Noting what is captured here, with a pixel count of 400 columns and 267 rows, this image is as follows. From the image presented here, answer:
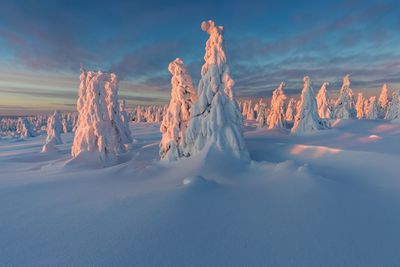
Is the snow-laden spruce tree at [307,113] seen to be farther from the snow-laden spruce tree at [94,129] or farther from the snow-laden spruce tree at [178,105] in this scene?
the snow-laden spruce tree at [94,129]

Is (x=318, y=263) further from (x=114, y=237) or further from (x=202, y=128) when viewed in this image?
(x=202, y=128)

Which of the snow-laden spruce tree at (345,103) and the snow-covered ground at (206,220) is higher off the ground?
the snow-laden spruce tree at (345,103)

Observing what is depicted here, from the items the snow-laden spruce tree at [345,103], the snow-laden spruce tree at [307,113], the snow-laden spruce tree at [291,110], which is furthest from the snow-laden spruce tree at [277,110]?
the snow-laden spruce tree at [291,110]

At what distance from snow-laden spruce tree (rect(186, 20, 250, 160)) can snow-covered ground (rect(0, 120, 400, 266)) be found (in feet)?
8.20

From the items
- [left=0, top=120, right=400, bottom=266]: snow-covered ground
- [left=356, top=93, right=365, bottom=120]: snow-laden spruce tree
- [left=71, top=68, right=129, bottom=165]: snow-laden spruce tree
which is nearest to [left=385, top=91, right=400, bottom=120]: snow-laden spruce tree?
[left=356, top=93, right=365, bottom=120]: snow-laden spruce tree

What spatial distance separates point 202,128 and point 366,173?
11.0 metres

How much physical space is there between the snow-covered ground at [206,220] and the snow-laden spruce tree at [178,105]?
455 centimetres

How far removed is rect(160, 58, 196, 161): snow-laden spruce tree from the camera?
17953 millimetres

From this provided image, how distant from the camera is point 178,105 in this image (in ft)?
59.9

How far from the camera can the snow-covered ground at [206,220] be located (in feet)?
18.4

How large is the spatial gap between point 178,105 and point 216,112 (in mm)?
3652

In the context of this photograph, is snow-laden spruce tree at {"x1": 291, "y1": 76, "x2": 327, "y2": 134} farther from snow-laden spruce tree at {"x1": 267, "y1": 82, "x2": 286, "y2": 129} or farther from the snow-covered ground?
the snow-covered ground

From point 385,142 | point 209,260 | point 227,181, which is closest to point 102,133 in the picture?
point 227,181

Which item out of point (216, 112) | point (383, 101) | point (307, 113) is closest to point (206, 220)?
point (216, 112)
